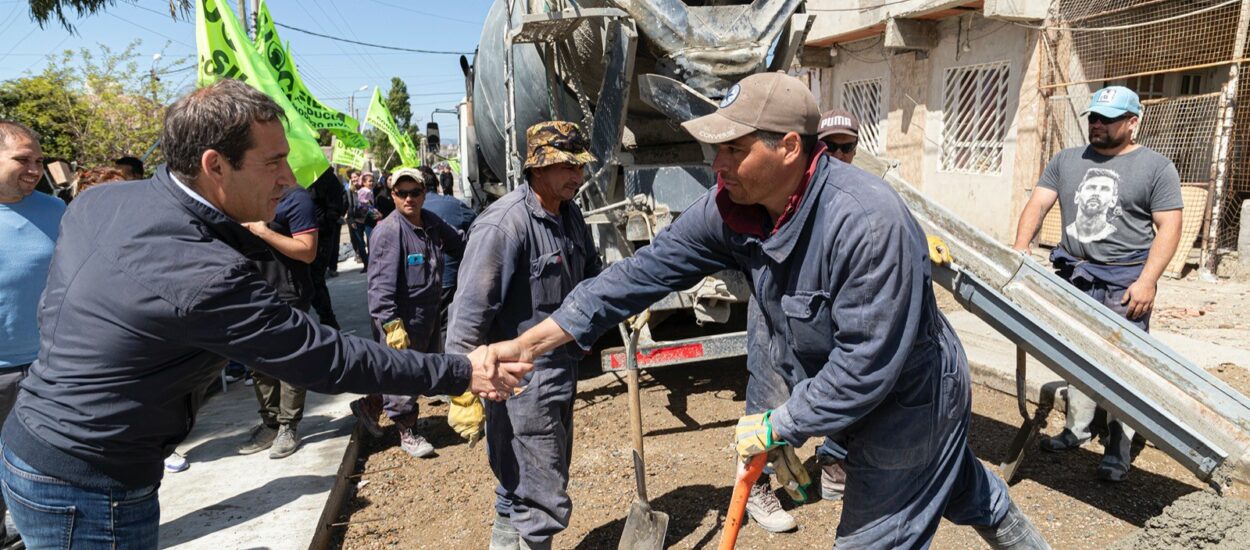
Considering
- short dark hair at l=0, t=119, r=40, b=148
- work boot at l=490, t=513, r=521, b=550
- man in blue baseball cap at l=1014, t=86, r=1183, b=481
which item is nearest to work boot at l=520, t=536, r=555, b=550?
work boot at l=490, t=513, r=521, b=550

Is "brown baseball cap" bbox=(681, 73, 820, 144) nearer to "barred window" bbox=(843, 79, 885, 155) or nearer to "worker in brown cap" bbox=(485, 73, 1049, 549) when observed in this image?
"worker in brown cap" bbox=(485, 73, 1049, 549)

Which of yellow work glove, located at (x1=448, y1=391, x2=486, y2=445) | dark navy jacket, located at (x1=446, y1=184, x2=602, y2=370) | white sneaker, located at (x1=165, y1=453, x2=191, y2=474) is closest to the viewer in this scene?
dark navy jacket, located at (x1=446, y1=184, x2=602, y2=370)

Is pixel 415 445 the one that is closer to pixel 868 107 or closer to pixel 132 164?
pixel 132 164

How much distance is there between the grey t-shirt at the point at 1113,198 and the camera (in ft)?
11.5

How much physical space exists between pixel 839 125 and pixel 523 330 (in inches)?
75.1

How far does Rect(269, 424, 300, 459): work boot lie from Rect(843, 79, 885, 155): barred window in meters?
11.5

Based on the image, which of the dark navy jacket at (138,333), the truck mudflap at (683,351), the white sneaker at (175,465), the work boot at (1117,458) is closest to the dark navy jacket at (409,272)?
the truck mudflap at (683,351)

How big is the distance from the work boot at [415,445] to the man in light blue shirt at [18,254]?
2.01 m

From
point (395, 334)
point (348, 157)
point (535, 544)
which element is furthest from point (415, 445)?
point (348, 157)

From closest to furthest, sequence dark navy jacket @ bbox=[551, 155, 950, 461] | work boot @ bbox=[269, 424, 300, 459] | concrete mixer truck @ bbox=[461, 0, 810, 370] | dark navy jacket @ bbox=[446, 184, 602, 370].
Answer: dark navy jacket @ bbox=[551, 155, 950, 461]
dark navy jacket @ bbox=[446, 184, 602, 370]
concrete mixer truck @ bbox=[461, 0, 810, 370]
work boot @ bbox=[269, 424, 300, 459]

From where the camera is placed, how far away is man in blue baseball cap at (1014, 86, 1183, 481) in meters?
3.47

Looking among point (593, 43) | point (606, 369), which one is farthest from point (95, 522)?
point (593, 43)

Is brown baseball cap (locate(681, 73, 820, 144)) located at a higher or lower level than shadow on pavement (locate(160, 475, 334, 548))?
higher

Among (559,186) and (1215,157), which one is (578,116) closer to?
(559,186)
